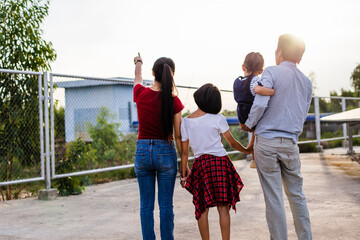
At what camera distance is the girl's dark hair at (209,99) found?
12.5ft

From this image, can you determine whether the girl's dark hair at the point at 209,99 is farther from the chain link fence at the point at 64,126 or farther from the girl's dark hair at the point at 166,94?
the chain link fence at the point at 64,126

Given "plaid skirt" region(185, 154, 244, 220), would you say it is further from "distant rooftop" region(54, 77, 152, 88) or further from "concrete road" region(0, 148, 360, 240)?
"distant rooftop" region(54, 77, 152, 88)

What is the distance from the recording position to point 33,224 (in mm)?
5453

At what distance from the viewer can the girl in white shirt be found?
12.4 ft

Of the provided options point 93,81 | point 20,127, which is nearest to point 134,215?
point 20,127

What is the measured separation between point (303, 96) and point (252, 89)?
1.36 ft

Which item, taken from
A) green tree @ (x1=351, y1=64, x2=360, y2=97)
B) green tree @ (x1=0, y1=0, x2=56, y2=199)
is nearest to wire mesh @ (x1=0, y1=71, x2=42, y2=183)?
green tree @ (x1=0, y1=0, x2=56, y2=199)

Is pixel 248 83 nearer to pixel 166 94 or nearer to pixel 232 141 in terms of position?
pixel 232 141

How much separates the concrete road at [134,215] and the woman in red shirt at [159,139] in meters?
0.90

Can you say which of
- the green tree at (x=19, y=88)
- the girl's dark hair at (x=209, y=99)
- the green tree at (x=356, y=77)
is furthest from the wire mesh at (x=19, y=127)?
the green tree at (x=356, y=77)

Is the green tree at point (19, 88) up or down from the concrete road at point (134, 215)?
up

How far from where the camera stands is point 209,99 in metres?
3.80

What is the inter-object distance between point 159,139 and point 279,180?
102 centimetres

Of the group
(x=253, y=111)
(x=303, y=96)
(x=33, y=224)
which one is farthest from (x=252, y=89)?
(x=33, y=224)
